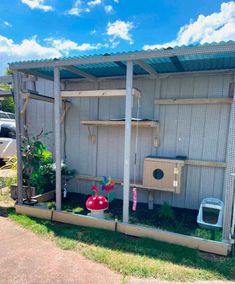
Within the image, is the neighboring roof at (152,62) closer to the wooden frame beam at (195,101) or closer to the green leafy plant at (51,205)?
the wooden frame beam at (195,101)

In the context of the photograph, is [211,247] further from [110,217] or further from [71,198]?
[71,198]

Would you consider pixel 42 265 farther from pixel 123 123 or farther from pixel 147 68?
pixel 147 68

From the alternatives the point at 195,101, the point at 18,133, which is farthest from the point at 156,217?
the point at 18,133

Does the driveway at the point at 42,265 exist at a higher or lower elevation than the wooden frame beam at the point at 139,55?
lower

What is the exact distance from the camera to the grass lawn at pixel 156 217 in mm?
2869

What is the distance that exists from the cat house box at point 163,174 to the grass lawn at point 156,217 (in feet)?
1.57

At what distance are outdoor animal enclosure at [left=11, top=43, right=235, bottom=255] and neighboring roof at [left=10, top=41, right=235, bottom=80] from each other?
0.05ft

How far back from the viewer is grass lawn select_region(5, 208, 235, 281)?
2080mm

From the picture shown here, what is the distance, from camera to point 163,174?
348 cm

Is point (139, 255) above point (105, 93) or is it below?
below

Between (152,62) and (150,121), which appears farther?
(150,121)

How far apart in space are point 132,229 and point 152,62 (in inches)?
96.0

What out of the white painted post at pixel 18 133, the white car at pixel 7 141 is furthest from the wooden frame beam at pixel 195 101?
the white car at pixel 7 141

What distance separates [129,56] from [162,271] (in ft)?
8.25
